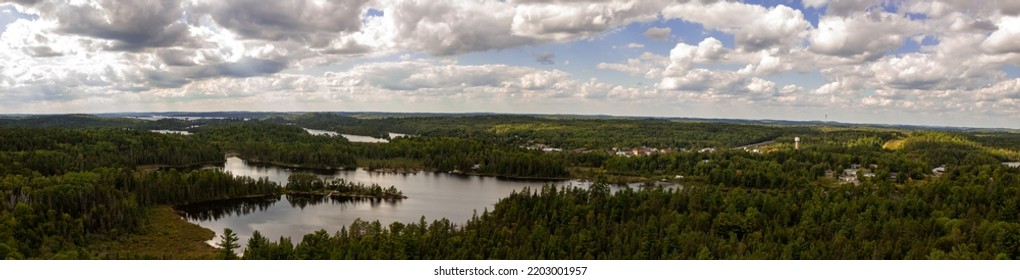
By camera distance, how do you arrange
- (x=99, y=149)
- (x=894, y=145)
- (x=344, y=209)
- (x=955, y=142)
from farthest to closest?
(x=894, y=145) < (x=955, y=142) < (x=99, y=149) < (x=344, y=209)

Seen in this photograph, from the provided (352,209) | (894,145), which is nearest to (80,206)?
(352,209)

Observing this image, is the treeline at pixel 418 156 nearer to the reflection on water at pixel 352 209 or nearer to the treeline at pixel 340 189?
the reflection on water at pixel 352 209

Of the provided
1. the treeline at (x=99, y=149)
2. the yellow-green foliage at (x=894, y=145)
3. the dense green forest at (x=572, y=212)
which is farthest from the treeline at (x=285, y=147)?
the yellow-green foliage at (x=894, y=145)

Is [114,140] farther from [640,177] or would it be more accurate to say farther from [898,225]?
[898,225]

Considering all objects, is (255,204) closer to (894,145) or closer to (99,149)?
(99,149)

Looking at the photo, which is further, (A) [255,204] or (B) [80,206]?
(A) [255,204]

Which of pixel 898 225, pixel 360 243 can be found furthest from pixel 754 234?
pixel 360 243

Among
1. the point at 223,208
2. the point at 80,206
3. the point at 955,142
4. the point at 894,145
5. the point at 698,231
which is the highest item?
the point at 955,142
